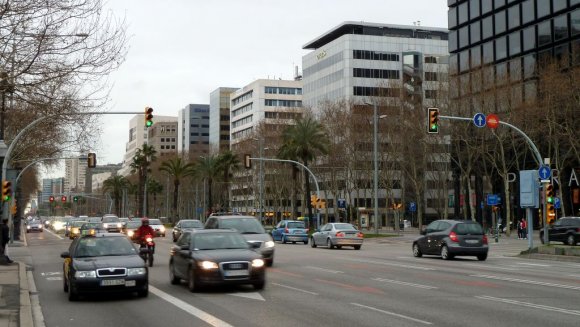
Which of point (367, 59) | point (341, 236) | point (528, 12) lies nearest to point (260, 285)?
point (341, 236)

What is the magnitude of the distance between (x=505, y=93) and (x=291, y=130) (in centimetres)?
2098

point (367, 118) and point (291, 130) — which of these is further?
point (367, 118)

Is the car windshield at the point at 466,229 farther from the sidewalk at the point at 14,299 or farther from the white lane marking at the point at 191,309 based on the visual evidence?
the sidewalk at the point at 14,299

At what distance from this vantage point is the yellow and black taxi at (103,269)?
1429 cm

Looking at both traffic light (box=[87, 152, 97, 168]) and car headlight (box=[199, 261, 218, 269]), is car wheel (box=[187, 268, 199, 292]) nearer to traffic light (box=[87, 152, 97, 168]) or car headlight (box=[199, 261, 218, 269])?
car headlight (box=[199, 261, 218, 269])

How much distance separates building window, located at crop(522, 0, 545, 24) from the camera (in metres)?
65.5

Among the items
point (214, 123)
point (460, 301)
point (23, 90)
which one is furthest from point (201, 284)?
point (214, 123)

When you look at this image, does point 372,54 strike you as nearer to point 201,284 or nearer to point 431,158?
point 431,158

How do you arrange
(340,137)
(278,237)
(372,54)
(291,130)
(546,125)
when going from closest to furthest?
(278,237) → (546,125) → (291,130) → (340,137) → (372,54)

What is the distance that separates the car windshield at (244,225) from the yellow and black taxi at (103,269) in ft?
24.7

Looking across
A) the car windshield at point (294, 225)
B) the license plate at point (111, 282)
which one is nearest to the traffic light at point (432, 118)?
the car windshield at point (294, 225)

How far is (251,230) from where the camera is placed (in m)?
23.3

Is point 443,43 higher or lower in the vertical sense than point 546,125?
higher

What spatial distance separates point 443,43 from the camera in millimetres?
121125
